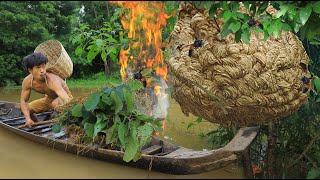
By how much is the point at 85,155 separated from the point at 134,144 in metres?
0.77

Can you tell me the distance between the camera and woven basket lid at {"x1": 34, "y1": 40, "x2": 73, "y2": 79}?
628cm

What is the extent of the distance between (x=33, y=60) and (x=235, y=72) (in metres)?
3.31

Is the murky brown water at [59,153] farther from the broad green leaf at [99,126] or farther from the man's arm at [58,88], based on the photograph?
the man's arm at [58,88]

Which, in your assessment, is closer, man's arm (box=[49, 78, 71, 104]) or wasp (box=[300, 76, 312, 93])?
wasp (box=[300, 76, 312, 93])

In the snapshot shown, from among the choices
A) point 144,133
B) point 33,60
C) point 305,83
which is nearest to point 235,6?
point 305,83

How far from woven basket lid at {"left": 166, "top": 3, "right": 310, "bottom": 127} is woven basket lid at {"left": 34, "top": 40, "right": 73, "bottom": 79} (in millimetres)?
3408

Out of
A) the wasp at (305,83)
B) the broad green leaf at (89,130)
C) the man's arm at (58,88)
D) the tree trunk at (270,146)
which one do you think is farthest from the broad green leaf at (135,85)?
the wasp at (305,83)

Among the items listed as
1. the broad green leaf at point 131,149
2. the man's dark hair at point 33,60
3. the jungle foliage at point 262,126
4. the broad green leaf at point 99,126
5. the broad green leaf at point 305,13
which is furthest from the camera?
the man's dark hair at point 33,60

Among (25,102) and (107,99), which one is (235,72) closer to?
(107,99)

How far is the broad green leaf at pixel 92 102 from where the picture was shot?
405 cm

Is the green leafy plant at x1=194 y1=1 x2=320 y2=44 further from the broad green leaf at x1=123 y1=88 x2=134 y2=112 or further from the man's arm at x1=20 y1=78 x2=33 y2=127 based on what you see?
the man's arm at x1=20 y1=78 x2=33 y2=127

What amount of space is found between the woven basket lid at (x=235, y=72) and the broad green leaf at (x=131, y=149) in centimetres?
84

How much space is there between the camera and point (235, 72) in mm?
3080

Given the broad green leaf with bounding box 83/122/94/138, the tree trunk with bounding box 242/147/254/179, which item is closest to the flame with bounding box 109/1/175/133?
the broad green leaf with bounding box 83/122/94/138
